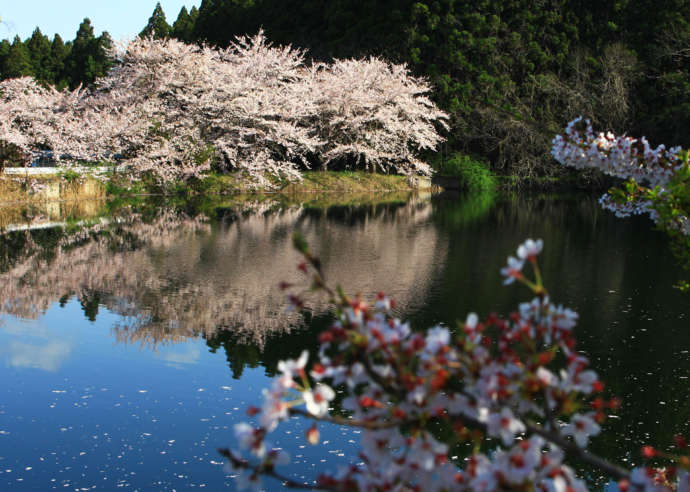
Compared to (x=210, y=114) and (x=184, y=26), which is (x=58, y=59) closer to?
(x=184, y=26)

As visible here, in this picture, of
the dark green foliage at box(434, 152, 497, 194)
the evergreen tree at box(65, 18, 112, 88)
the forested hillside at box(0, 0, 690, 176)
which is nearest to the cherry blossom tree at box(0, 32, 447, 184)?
the dark green foliage at box(434, 152, 497, 194)

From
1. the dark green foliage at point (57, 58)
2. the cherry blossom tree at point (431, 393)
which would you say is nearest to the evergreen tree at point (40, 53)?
the dark green foliage at point (57, 58)

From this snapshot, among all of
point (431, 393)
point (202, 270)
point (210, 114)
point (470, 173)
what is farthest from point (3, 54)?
point (431, 393)

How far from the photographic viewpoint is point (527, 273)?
11.6 meters

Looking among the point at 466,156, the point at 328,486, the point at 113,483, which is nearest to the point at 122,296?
the point at 113,483

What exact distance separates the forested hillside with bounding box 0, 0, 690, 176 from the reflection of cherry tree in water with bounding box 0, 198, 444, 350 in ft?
59.4

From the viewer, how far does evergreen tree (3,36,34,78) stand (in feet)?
191

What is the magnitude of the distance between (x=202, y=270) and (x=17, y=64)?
54656mm

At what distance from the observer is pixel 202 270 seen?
1159cm

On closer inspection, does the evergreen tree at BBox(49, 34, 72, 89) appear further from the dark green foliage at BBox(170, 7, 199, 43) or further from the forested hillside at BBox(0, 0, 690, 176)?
the forested hillside at BBox(0, 0, 690, 176)

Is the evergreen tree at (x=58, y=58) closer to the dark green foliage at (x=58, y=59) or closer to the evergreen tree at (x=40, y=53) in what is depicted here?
the dark green foliage at (x=58, y=59)

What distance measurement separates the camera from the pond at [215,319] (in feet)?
16.5

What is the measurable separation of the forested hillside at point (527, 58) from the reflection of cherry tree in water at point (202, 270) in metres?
18.1

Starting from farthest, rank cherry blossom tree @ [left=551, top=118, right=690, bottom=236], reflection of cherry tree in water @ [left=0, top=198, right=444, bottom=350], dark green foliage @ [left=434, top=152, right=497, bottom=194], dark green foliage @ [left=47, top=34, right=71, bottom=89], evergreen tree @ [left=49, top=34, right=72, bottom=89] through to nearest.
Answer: evergreen tree @ [left=49, top=34, right=72, bottom=89], dark green foliage @ [left=47, top=34, right=71, bottom=89], dark green foliage @ [left=434, top=152, right=497, bottom=194], reflection of cherry tree in water @ [left=0, top=198, right=444, bottom=350], cherry blossom tree @ [left=551, top=118, right=690, bottom=236]
